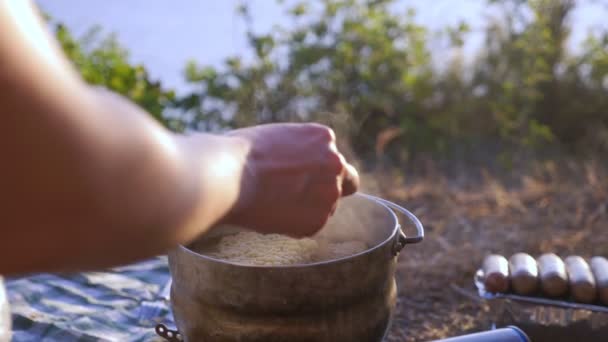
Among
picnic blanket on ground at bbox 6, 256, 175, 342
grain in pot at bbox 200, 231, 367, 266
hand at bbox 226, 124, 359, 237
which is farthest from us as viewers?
picnic blanket on ground at bbox 6, 256, 175, 342

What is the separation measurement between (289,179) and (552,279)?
5.94 feet

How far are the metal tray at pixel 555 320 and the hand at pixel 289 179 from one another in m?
1.65

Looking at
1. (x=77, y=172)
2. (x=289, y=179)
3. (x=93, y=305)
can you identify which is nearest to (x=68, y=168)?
(x=77, y=172)

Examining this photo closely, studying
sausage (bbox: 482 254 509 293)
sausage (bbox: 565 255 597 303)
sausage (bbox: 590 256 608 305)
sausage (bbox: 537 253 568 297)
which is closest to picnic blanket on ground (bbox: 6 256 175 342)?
sausage (bbox: 482 254 509 293)

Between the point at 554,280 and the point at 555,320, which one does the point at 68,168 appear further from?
the point at 555,320

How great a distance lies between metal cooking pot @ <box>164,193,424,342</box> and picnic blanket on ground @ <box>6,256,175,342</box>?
99 centimetres

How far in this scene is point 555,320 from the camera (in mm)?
2924

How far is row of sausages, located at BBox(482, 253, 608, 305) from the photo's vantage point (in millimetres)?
2652

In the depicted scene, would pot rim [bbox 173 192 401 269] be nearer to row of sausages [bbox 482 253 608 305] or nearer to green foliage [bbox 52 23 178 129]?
row of sausages [bbox 482 253 608 305]

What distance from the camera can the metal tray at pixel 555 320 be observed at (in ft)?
8.85

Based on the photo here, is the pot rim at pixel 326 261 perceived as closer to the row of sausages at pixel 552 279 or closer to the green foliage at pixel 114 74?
the row of sausages at pixel 552 279

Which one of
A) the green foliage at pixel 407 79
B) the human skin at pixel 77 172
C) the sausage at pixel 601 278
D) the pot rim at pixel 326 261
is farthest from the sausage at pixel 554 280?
the green foliage at pixel 407 79

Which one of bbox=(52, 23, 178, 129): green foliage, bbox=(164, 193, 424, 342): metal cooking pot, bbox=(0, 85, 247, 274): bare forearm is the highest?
bbox=(0, 85, 247, 274): bare forearm

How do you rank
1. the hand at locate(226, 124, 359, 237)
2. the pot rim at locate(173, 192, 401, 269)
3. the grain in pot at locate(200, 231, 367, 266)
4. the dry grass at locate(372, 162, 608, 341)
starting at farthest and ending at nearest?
the dry grass at locate(372, 162, 608, 341), the grain in pot at locate(200, 231, 367, 266), the pot rim at locate(173, 192, 401, 269), the hand at locate(226, 124, 359, 237)
